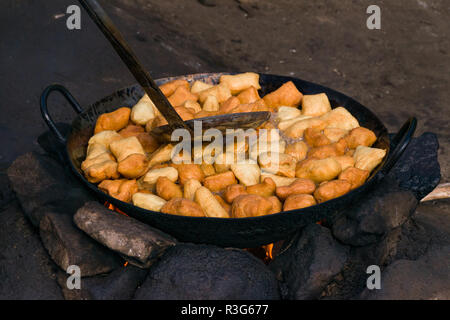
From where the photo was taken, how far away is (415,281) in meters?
1.49

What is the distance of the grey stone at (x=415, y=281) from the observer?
1441 millimetres

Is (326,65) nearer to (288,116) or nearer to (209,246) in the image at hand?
(288,116)

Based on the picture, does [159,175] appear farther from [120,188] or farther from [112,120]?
[112,120]

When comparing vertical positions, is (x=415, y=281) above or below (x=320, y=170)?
below

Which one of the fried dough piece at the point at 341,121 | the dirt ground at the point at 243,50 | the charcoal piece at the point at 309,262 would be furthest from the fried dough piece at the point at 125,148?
the dirt ground at the point at 243,50

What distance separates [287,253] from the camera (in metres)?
1.65

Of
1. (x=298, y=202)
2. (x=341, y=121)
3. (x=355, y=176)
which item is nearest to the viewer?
(x=298, y=202)

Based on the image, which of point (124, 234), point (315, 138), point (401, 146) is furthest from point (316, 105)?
point (124, 234)

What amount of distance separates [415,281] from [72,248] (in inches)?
49.8

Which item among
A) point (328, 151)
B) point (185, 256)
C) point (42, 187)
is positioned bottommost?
point (185, 256)

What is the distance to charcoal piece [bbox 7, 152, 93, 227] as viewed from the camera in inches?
69.0
